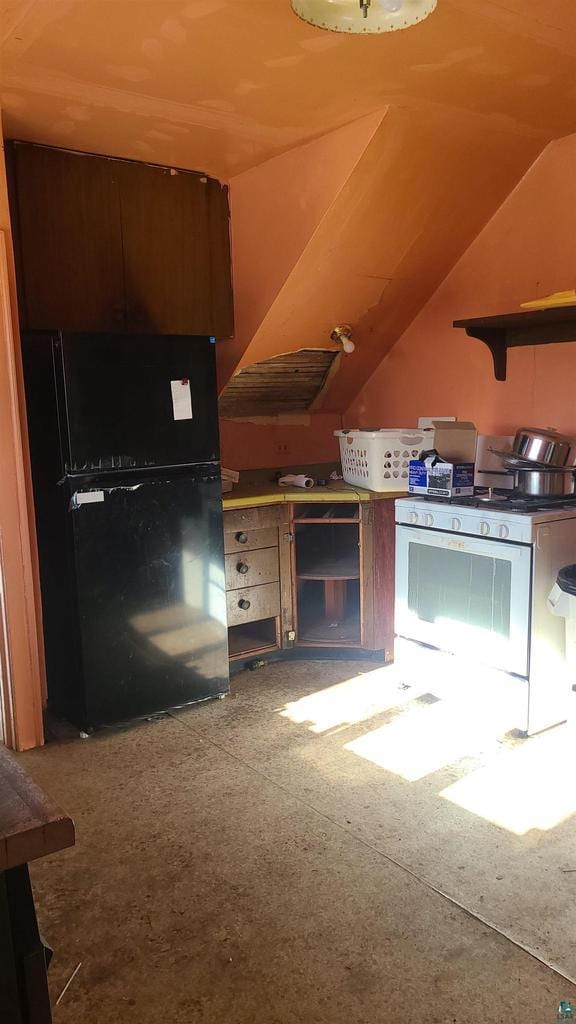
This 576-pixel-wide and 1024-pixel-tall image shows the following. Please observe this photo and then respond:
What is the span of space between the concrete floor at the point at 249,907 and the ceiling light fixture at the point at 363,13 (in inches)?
87.5

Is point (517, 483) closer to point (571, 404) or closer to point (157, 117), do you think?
point (571, 404)

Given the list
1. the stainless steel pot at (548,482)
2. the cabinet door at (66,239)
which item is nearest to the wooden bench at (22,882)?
the cabinet door at (66,239)

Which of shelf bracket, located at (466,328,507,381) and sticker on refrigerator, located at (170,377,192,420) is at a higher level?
shelf bracket, located at (466,328,507,381)

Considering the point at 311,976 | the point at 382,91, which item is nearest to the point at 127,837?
the point at 311,976

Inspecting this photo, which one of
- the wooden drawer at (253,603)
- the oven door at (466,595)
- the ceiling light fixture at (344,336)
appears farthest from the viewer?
the ceiling light fixture at (344,336)

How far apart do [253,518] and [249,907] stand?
193cm

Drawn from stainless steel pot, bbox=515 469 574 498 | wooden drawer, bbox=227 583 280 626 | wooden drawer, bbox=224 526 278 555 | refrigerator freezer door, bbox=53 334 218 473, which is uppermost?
refrigerator freezer door, bbox=53 334 218 473

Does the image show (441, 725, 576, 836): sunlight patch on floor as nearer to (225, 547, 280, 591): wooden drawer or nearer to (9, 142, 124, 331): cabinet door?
(225, 547, 280, 591): wooden drawer

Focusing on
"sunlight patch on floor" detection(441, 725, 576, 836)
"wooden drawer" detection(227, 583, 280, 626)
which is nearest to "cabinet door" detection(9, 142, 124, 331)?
"wooden drawer" detection(227, 583, 280, 626)

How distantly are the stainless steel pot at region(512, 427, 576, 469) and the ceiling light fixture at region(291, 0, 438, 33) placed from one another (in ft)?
5.84

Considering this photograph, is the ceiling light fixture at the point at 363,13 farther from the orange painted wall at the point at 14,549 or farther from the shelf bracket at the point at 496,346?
the shelf bracket at the point at 496,346

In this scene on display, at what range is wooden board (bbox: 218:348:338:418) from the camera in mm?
3959

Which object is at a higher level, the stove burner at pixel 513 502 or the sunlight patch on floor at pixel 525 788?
the stove burner at pixel 513 502

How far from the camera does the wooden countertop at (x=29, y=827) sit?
1.15m
